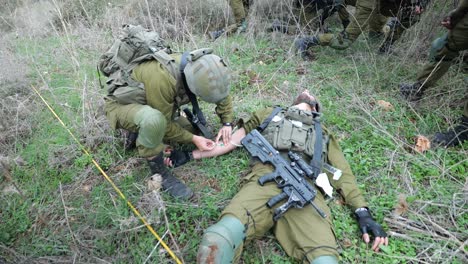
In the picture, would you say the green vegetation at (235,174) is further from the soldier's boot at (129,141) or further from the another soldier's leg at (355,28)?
the another soldier's leg at (355,28)

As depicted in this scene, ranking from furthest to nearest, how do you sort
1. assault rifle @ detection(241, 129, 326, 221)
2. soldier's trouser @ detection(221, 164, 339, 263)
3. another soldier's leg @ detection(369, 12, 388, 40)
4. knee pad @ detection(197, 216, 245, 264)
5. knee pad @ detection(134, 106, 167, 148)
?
another soldier's leg @ detection(369, 12, 388, 40)
knee pad @ detection(134, 106, 167, 148)
assault rifle @ detection(241, 129, 326, 221)
soldier's trouser @ detection(221, 164, 339, 263)
knee pad @ detection(197, 216, 245, 264)

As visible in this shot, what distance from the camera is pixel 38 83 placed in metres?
4.51

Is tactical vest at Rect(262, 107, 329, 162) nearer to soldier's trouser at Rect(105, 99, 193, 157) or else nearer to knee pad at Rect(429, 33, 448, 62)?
soldier's trouser at Rect(105, 99, 193, 157)

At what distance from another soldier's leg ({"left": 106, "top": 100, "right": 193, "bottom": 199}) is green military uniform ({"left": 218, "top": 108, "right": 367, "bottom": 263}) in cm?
61

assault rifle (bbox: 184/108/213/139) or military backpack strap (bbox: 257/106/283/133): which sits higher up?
military backpack strap (bbox: 257/106/283/133)

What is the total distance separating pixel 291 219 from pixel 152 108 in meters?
1.48

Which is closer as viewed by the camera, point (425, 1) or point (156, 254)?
point (156, 254)

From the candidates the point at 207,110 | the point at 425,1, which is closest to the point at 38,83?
the point at 207,110

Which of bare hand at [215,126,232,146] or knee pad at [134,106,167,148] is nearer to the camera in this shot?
knee pad at [134,106,167,148]

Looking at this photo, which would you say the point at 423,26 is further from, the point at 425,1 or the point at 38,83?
the point at 38,83

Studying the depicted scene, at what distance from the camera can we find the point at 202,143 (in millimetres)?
3047

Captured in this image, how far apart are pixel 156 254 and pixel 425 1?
5291 millimetres

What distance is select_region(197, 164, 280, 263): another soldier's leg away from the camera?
6.43ft

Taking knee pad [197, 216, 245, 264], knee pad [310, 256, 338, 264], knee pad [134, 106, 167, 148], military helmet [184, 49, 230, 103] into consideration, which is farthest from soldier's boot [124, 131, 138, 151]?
knee pad [310, 256, 338, 264]
